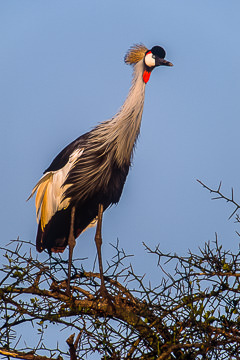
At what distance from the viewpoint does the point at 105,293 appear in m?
3.98

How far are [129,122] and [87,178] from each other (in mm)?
640

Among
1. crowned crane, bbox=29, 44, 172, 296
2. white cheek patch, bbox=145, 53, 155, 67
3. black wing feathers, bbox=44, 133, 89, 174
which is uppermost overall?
white cheek patch, bbox=145, 53, 155, 67

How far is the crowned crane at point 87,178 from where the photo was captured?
524 cm

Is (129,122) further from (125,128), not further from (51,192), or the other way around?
(51,192)

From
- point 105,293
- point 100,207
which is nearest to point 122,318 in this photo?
point 105,293

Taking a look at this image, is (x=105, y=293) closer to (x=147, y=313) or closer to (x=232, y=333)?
(x=147, y=313)

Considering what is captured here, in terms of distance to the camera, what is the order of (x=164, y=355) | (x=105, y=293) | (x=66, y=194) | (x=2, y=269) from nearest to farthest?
1. (x=164, y=355)
2. (x=2, y=269)
3. (x=105, y=293)
4. (x=66, y=194)

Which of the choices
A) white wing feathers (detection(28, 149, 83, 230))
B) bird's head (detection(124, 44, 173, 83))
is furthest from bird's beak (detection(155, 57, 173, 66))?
white wing feathers (detection(28, 149, 83, 230))

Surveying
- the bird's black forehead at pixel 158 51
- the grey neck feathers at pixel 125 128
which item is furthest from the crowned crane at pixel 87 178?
the bird's black forehead at pixel 158 51

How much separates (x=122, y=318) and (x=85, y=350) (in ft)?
1.47

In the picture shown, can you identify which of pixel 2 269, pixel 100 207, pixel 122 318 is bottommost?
pixel 122 318

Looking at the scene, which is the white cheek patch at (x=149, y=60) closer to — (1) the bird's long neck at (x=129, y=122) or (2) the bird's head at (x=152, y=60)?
(2) the bird's head at (x=152, y=60)

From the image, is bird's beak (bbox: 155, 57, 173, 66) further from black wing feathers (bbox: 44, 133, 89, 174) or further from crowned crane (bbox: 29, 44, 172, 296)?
black wing feathers (bbox: 44, 133, 89, 174)

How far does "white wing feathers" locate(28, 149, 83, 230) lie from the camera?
5.28 metres
